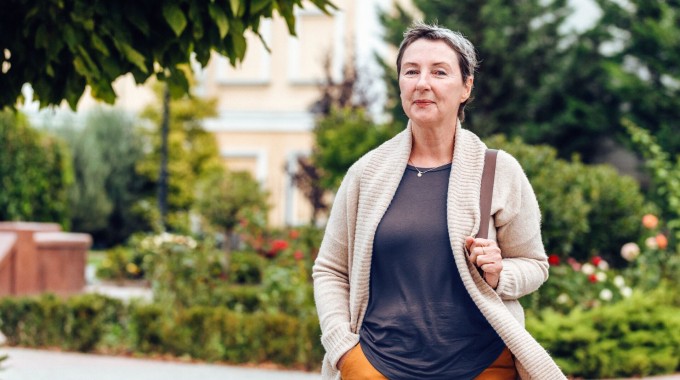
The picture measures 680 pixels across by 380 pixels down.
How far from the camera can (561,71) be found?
20.5 metres

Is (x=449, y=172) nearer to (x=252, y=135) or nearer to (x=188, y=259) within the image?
(x=188, y=259)

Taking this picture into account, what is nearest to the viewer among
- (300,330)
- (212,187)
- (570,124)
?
(300,330)

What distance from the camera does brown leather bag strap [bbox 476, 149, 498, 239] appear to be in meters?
3.09

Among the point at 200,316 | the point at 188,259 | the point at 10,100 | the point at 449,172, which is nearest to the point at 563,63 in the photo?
the point at 188,259

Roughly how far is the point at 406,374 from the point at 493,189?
0.59 meters

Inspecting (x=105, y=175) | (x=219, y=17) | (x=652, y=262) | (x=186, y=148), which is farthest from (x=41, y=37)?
(x=105, y=175)

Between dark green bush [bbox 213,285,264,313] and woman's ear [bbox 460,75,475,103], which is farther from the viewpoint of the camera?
dark green bush [bbox 213,285,264,313]

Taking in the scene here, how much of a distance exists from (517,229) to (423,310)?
1.28 feet

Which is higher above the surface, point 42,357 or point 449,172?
point 449,172

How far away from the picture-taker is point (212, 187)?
1764cm

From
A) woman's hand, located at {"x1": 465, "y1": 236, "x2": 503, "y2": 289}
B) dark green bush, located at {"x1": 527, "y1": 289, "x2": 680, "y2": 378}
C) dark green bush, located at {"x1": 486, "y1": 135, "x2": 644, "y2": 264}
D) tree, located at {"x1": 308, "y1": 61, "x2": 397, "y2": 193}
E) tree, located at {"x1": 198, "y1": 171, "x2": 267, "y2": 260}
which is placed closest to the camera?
woman's hand, located at {"x1": 465, "y1": 236, "x2": 503, "y2": 289}

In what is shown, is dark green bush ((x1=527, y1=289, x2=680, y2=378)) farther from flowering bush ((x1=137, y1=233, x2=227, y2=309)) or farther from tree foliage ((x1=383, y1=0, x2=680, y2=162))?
tree foliage ((x1=383, y1=0, x2=680, y2=162))

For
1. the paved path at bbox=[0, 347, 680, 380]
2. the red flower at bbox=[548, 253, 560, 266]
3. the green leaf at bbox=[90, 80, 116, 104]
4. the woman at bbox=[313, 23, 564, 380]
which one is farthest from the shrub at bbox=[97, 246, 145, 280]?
the woman at bbox=[313, 23, 564, 380]

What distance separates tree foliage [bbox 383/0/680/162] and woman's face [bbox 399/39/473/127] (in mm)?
16352
